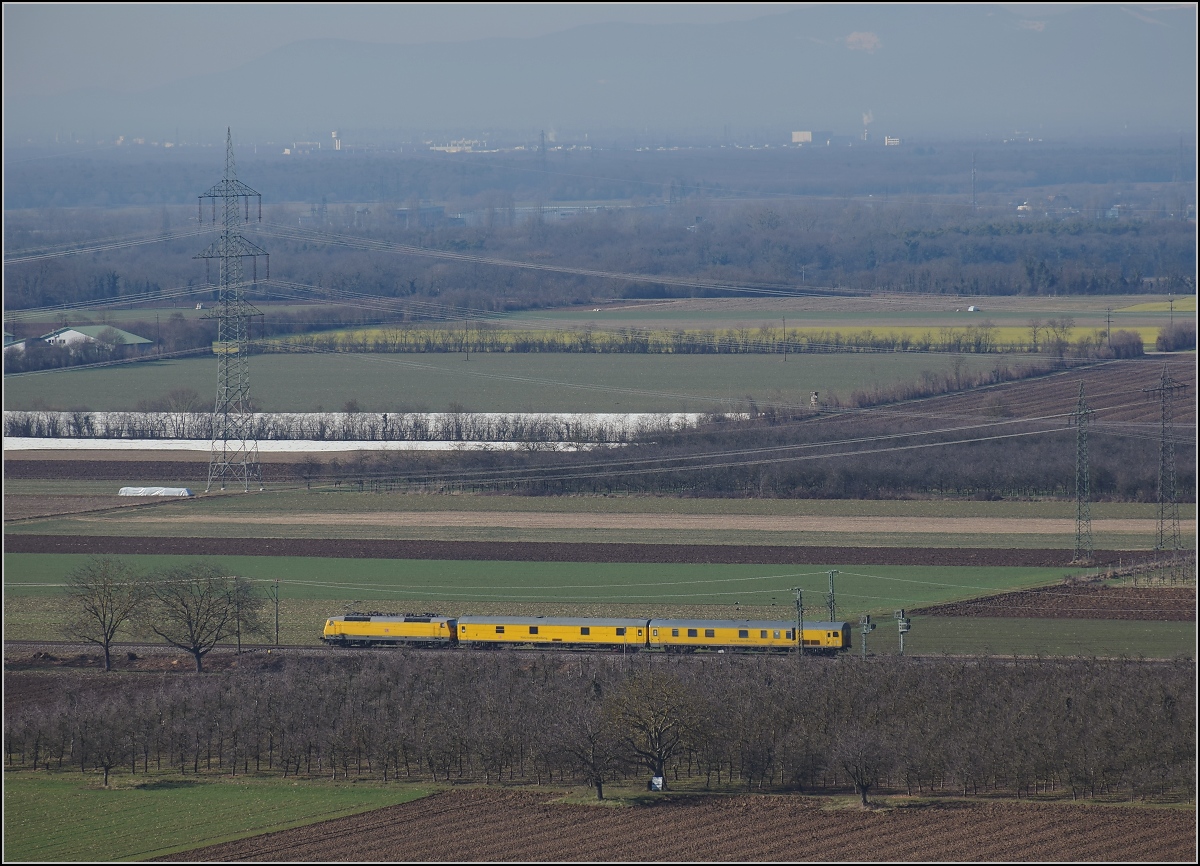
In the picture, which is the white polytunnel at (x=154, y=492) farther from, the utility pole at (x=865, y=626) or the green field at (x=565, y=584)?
the utility pole at (x=865, y=626)

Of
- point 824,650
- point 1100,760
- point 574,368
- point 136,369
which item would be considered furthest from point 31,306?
point 1100,760

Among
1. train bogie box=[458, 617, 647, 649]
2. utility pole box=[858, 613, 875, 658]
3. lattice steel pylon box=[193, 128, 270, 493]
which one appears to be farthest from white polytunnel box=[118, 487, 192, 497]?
utility pole box=[858, 613, 875, 658]

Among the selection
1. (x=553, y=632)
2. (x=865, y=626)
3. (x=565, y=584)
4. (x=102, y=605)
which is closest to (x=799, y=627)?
(x=865, y=626)

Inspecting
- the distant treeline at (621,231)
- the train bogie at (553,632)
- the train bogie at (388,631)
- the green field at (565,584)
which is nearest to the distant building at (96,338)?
the distant treeline at (621,231)

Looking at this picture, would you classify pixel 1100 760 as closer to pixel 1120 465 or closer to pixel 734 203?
pixel 1120 465

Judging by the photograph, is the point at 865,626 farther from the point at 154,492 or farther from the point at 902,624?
the point at 154,492

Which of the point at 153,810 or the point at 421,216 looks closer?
the point at 153,810

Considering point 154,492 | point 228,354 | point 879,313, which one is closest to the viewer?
point 154,492
